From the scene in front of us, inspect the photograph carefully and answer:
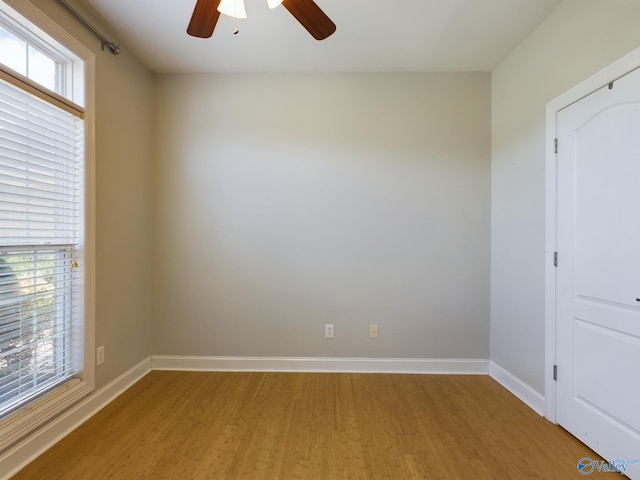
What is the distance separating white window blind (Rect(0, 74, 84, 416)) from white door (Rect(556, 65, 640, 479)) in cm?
309

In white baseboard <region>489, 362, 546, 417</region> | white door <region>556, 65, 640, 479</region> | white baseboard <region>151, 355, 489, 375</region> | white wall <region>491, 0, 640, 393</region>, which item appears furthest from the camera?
white baseboard <region>151, 355, 489, 375</region>

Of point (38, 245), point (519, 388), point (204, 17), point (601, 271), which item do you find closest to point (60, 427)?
point (38, 245)

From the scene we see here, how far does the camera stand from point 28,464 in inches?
62.2

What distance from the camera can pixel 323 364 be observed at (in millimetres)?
2684

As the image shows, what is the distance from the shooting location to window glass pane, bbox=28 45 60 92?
5.61ft

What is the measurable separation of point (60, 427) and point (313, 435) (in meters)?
1.51

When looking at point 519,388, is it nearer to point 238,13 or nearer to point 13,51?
point 238,13

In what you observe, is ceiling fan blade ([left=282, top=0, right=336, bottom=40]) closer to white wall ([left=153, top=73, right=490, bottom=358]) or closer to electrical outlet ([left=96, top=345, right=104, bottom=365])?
white wall ([left=153, top=73, right=490, bottom=358])

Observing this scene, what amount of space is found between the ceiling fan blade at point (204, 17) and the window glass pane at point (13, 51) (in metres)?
0.97

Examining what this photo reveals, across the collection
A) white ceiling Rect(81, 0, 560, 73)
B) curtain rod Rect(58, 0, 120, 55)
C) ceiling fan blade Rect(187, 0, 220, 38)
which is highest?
white ceiling Rect(81, 0, 560, 73)

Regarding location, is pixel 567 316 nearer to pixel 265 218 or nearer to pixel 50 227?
pixel 265 218

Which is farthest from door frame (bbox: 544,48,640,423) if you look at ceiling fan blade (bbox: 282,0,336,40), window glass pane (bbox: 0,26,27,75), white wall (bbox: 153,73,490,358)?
window glass pane (bbox: 0,26,27,75)

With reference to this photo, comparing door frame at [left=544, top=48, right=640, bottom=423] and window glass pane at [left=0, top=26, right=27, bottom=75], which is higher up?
window glass pane at [left=0, top=26, right=27, bottom=75]

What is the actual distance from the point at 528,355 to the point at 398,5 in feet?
8.42
